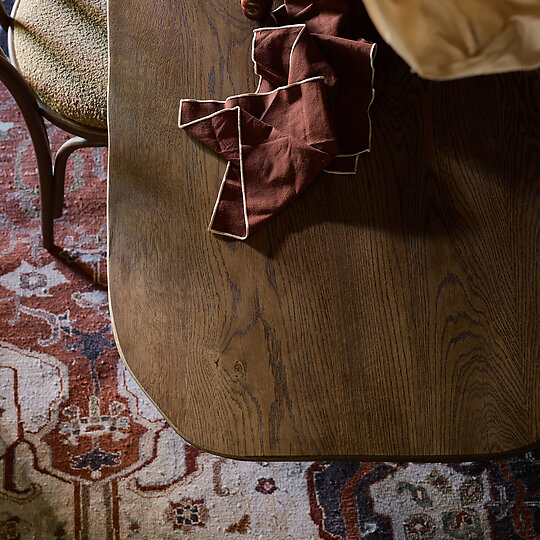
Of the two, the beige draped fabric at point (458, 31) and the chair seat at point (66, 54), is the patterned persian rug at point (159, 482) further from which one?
the beige draped fabric at point (458, 31)

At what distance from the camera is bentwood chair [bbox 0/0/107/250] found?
1.15 metres

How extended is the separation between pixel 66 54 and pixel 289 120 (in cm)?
56

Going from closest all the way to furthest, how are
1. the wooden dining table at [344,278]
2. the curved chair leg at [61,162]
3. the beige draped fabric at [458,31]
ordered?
1. the beige draped fabric at [458,31]
2. the wooden dining table at [344,278]
3. the curved chair leg at [61,162]

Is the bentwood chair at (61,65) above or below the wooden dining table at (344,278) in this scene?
above

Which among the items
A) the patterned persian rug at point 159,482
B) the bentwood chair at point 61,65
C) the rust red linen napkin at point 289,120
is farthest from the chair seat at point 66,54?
the patterned persian rug at point 159,482

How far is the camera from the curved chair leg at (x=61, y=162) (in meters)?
1.23

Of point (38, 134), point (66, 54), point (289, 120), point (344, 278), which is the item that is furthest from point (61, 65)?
point (344, 278)

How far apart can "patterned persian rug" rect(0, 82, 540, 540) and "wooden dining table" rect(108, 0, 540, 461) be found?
61cm

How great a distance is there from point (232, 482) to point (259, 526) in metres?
0.11

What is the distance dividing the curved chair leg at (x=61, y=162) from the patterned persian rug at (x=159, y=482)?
0.31m

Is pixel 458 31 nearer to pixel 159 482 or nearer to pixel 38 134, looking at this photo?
pixel 38 134

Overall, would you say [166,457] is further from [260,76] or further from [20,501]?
[260,76]

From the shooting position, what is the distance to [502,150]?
898 mm

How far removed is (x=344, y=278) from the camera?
2.73ft
